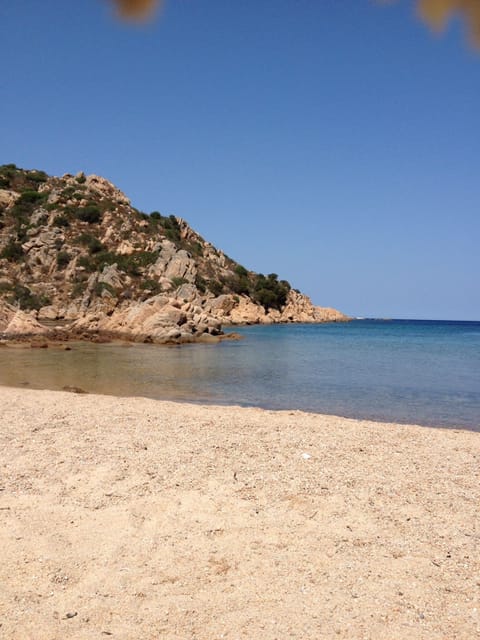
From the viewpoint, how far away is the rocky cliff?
42.8 m

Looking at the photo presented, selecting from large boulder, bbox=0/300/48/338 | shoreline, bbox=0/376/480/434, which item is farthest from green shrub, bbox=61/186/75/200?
shoreline, bbox=0/376/480/434

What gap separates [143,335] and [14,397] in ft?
88.7

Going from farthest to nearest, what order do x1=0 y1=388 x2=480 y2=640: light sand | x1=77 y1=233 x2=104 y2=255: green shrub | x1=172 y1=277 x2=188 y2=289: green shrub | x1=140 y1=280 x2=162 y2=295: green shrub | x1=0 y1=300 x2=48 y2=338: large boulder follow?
x1=77 y1=233 x2=104 y2=255: green shrub → x1=172 y1=277 x2=188 y2=289: green shrub → x1=140 y1=280 x2=162 y2=295: green shrub → x1=0 y1=300 x2=48 y2=338: large boulder → x1=0 y1=388 x2=480 y2=640: light sand

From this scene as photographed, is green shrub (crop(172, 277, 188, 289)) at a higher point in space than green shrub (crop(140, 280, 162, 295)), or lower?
higher

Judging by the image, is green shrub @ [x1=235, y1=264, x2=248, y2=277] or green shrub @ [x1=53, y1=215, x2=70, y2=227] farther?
green shrub @ [x1=235, y1=264, x2=248, y2=277]

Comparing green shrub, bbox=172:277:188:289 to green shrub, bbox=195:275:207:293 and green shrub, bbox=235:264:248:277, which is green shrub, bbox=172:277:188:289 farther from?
green shrub, bbox=235:264:248:277

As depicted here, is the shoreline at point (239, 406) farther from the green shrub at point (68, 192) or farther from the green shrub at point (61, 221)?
the green shrub at point (68, 192)

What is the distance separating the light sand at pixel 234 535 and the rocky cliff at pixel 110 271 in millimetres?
30953

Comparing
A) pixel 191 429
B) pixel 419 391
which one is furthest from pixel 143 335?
pixel 191 429

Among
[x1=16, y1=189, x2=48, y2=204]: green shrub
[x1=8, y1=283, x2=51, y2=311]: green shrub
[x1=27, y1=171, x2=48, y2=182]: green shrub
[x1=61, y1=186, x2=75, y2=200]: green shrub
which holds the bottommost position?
[x1=8, y1=283, x2=51, y2=311]: green shrub

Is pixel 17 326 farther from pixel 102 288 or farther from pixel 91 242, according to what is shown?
pixel 91 242

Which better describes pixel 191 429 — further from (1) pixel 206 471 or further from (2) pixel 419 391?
(2) pixel 419 391

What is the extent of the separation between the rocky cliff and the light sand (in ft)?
102

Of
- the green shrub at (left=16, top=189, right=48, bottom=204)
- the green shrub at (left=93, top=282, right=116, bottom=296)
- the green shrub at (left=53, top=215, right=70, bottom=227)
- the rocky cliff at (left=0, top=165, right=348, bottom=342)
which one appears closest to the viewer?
the rocky cliff at (left=0, top=165, right=348, bottom=342)
